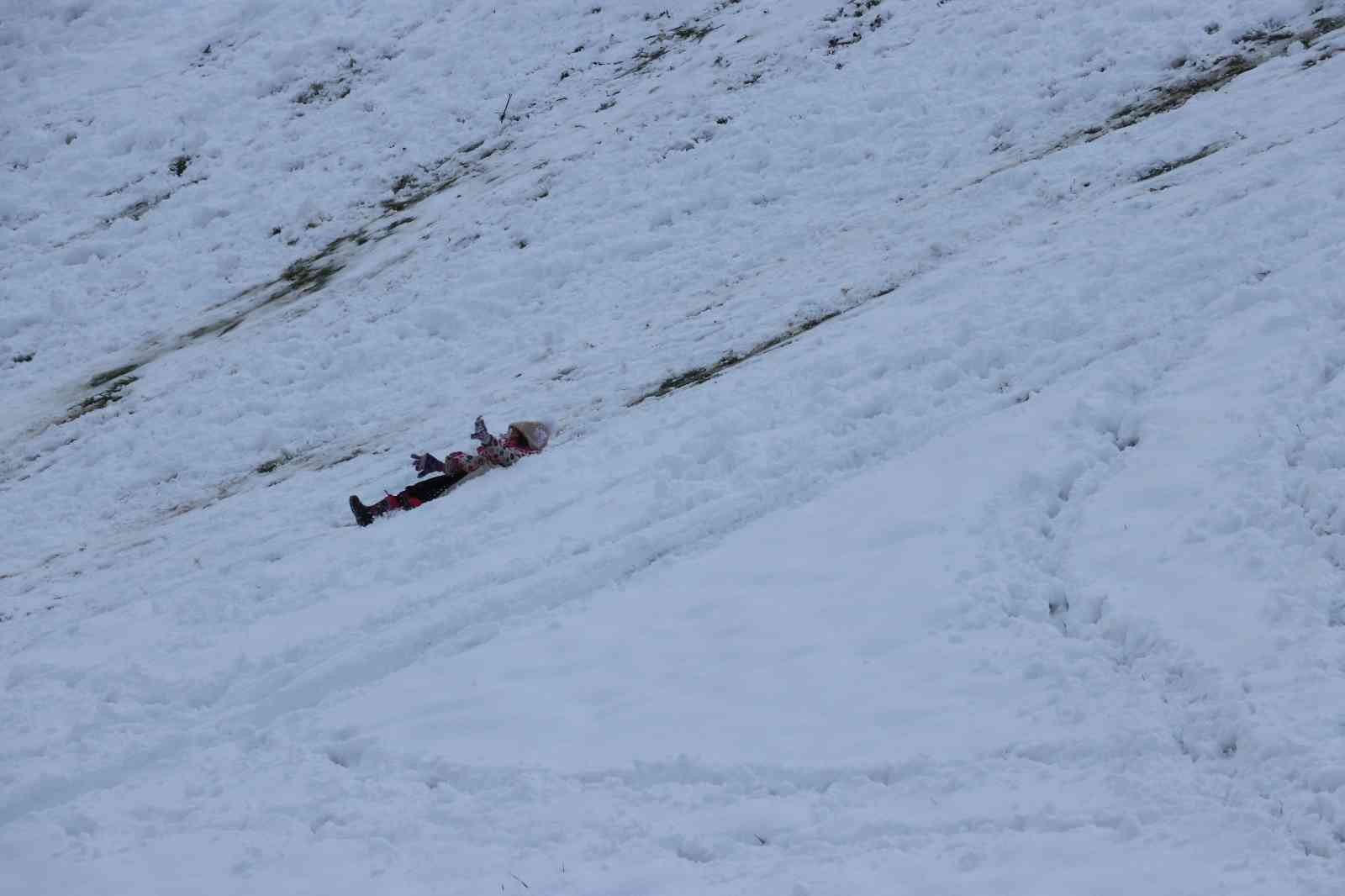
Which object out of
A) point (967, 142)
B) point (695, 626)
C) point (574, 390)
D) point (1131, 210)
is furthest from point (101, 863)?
point (967, 142)

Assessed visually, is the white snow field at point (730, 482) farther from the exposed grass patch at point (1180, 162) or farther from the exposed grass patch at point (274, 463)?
the exposed grass patch at point (274, 463)

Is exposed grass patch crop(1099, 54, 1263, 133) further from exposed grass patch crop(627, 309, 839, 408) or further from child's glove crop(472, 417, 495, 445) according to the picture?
child's glove crop(472, 417, 495, 445)

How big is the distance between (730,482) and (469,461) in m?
2.82

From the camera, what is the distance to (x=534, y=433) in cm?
1136

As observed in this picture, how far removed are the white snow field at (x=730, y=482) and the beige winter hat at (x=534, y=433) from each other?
1.76 ft

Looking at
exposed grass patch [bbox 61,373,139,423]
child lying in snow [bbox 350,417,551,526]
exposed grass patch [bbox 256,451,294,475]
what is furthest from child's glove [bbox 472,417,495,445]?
exposed grass patch [bbox 61,373,139,423]

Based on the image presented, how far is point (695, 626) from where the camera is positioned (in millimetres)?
8047

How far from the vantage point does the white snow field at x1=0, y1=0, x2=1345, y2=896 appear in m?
6.30

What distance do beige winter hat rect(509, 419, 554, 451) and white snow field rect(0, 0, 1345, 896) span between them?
538 mm

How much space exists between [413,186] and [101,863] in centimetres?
1334

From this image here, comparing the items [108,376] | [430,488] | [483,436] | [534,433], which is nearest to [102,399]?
[108,376]

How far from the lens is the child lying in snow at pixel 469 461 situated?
1119cm

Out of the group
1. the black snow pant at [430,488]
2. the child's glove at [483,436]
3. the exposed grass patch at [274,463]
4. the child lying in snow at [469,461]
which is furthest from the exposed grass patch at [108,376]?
the child's glove at [483,436]

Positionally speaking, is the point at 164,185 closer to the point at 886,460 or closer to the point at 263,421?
the point at 263,421
